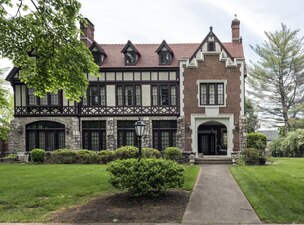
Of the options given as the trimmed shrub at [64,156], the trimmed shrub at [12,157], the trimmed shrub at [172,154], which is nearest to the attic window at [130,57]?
the trimmed shrub at [172,154]

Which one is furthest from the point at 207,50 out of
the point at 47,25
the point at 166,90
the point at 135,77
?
the point at 47,25

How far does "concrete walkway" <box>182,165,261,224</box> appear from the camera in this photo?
6789 mm

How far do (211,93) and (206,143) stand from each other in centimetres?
492

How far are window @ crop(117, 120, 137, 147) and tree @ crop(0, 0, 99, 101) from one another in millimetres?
12404

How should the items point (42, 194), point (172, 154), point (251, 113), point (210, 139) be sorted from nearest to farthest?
point (42, 194) → point (172, 154) → point (210, 139) → point (251, 113)

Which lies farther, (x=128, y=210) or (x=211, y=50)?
(x=211, y=50)

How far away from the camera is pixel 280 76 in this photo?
36.7 meters

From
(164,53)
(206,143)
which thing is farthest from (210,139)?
(164,53)

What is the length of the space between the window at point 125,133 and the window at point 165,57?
533 centimetres

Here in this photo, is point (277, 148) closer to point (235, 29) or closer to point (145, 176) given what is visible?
point (235, 29)

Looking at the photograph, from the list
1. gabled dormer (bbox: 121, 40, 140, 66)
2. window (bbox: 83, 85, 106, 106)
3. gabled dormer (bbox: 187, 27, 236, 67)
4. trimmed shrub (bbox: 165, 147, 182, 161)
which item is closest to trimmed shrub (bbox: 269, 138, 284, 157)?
gabled dormer (bbox: 187, 27, 236, 67)

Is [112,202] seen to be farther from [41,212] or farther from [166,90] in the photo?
[166,90]

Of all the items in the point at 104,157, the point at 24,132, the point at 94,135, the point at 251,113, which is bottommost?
the point at 104,157

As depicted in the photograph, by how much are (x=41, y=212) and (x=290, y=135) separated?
25972 millimetres
